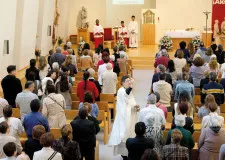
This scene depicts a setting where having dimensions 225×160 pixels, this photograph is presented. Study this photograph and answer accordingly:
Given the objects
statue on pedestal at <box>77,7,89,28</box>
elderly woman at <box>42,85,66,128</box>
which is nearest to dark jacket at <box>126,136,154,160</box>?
elderly woman at <box>42,85,66,128</box>

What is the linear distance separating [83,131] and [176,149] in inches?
68.3

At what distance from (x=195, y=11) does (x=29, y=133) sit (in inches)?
800

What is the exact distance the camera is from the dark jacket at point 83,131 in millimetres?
8430

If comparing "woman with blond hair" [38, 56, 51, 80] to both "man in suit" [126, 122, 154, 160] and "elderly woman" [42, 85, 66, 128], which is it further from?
"man in suit" [126, 122, 154, 160]

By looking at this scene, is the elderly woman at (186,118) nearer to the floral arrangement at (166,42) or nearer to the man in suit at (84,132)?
the man in suit at (84,132)

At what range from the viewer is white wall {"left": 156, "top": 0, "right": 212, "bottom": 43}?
27.5 meters

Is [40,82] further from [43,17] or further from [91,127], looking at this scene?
[43,17]

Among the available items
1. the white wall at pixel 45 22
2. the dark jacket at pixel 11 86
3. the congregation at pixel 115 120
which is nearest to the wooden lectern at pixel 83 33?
the white wall at pixel 45 22

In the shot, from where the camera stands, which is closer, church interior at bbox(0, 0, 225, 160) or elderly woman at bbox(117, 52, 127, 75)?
elderly woman at bbox(117, 52, 127, 75)

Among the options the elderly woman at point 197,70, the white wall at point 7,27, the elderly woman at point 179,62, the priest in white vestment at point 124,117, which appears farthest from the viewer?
the white wall at point 7,27

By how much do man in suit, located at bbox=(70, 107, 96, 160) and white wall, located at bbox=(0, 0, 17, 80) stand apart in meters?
8.89

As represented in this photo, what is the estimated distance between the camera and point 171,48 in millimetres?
24016

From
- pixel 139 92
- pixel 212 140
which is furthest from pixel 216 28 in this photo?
pixel 212 140

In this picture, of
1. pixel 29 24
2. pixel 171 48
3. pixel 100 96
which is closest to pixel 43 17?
pixel 29 24
